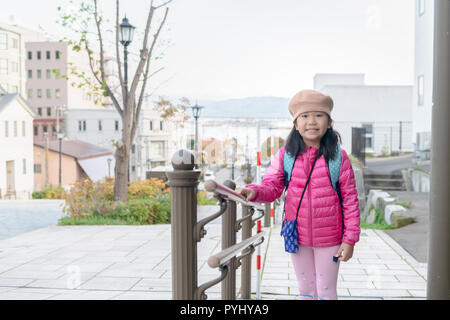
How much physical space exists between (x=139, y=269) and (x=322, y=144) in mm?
3139

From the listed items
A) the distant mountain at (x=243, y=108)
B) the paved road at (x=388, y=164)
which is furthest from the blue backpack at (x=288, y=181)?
the distant mountain at (x=243, y=108)

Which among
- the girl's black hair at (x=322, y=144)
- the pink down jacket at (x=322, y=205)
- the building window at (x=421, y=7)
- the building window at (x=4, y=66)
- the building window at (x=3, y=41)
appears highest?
the building window at (x=3, y=41)

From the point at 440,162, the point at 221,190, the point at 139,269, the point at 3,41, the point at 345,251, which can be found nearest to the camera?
the point at 221,190

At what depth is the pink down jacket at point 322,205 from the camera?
2467 mm

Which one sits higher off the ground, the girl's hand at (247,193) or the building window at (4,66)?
the building window at (4,66)

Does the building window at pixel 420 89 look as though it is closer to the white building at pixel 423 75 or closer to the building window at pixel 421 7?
the white building at pixel 423 75

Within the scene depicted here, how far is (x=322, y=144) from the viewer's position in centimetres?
255

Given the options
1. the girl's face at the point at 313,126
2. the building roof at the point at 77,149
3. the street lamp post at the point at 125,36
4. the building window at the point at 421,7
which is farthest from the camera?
the building roof at the point at 77,149

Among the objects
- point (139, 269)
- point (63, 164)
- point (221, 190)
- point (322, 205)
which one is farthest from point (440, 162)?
point (63, 164)

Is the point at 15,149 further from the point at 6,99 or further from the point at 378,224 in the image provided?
the point at 378,224

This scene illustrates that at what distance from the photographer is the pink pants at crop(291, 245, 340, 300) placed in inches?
99.2

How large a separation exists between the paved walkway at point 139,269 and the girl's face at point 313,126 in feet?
6.29

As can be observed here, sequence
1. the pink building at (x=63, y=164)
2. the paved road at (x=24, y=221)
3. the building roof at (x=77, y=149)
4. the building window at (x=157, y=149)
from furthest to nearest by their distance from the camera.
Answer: the building window at (x=157, y=149), the building roof at (x=77, y=149), the pink building at (x=63, y=164), the paved road at (x=24, y=221)
